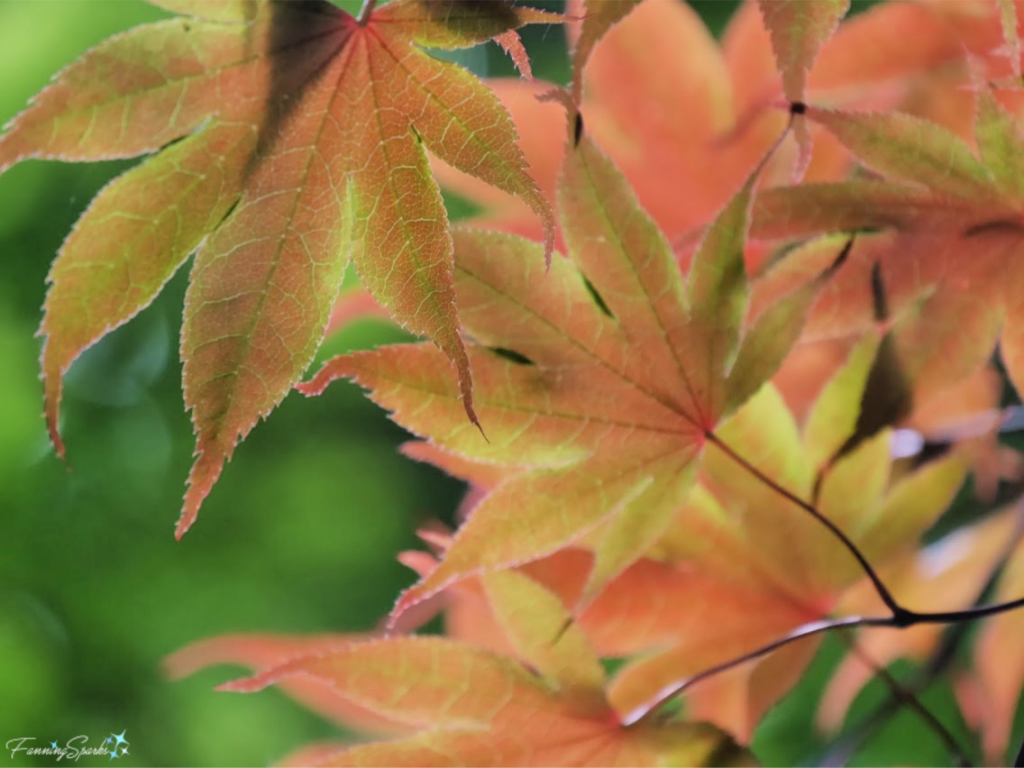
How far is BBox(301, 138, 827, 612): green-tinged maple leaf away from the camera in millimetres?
302

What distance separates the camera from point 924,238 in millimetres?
334

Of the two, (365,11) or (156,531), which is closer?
(365,11)

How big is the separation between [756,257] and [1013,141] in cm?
19

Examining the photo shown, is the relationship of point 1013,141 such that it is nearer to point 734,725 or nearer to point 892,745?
point 734,725

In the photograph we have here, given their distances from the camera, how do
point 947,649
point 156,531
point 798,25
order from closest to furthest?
point 798,25 → point 947,649 → point 156,531

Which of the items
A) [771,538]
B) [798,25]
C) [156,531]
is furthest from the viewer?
[156,531]

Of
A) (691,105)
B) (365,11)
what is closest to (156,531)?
(691,105)

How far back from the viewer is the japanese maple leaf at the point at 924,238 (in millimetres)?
317

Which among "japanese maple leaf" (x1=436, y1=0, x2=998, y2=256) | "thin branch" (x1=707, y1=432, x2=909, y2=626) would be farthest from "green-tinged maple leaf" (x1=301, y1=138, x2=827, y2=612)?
"japanese maple leaf" (x1=436, y1=0, x2=998, y2=256)

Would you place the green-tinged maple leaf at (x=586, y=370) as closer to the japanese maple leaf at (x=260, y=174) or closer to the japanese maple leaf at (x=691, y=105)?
the japanese maple leaf at (x=260, y=174)

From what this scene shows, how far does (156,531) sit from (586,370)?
4.08 feet

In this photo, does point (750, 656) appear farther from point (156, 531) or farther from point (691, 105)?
point (156, 531)

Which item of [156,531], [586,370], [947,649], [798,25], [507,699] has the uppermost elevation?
[798,25]

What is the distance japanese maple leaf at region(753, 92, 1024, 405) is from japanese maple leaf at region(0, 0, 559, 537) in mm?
→ 135
